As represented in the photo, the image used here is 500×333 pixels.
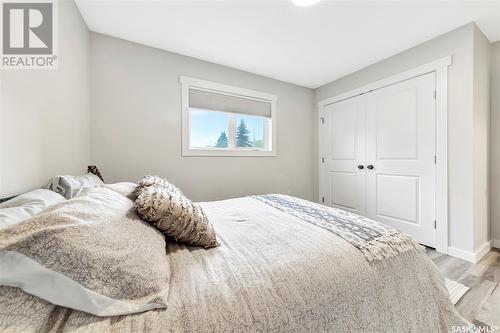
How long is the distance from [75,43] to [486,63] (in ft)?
13.9

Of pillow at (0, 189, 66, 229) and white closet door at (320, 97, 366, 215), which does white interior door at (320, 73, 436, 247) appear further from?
pillow at (0, 189, 66, 229)

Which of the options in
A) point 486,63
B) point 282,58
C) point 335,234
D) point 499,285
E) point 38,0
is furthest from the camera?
point 282,58

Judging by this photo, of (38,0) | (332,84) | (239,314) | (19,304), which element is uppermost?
(332,84)

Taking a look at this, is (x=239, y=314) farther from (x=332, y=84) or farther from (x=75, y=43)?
(x=332, y=84)

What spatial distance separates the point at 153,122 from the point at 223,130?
3.23 feet

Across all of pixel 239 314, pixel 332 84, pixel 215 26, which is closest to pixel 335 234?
pixel 239 314

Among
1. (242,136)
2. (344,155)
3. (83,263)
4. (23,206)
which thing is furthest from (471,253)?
(23,206)

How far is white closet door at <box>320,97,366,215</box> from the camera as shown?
304 centimetres

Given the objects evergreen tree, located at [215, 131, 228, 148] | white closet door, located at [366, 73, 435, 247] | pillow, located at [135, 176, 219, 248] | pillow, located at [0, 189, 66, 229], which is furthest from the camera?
evergreen tree, located at [215, 131, 228, 148]

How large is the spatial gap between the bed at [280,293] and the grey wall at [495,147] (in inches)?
85.6

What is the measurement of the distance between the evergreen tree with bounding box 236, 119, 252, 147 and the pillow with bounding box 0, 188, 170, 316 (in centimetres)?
259

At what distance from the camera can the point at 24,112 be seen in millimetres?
1037

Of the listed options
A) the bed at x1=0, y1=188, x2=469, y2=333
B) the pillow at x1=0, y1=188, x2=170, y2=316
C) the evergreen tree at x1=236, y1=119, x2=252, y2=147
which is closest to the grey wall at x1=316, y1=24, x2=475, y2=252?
the bed at x1=0, y1=188, x2=469, y2=333

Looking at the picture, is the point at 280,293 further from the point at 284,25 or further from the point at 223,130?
the point at 223,130
